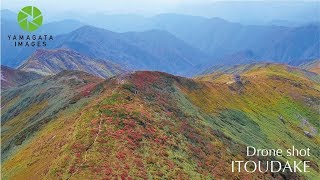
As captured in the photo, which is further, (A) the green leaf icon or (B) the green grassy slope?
(A) the green leaf icon

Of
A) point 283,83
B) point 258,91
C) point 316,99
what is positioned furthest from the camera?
point 283,83

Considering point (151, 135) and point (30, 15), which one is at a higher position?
point (30, 15)

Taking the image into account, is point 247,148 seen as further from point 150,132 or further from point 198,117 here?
point 150,132

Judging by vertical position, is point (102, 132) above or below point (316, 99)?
above

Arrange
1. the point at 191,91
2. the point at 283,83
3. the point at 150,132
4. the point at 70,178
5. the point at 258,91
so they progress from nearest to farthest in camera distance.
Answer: the point at 70,178
the point at 150,132
the point at 191,91
the point at 258,91
the point at 283,83

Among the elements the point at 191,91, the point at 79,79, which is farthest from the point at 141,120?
the point at 79,79

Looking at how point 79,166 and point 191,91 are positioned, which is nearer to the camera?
point 79,166

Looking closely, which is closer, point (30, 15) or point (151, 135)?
point (151, 135)

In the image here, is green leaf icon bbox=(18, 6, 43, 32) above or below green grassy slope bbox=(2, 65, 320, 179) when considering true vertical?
above

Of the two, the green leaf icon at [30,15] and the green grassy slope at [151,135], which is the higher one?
the green leaf icon at [30,15]

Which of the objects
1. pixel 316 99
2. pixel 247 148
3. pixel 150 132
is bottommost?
pixel 316 99

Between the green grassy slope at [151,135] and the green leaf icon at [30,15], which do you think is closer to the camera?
the green grassy slope at [151,135]
